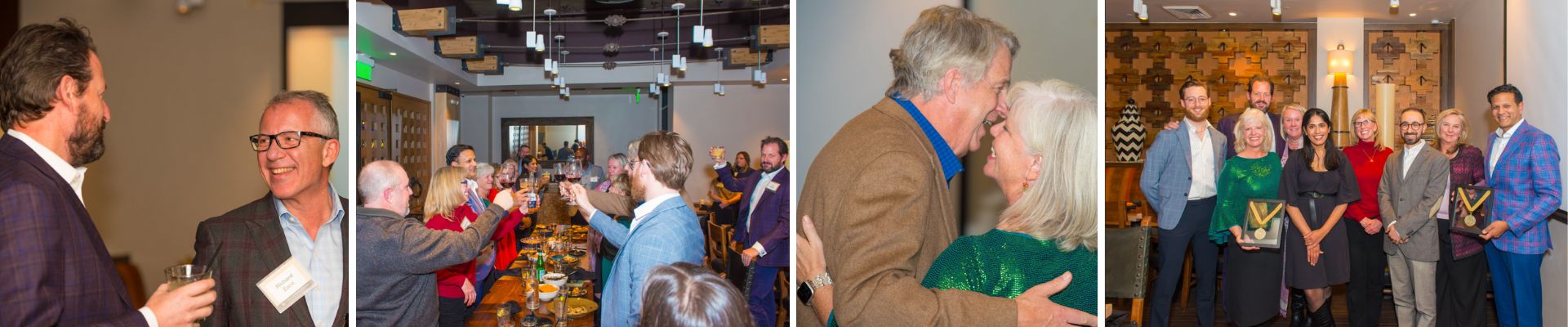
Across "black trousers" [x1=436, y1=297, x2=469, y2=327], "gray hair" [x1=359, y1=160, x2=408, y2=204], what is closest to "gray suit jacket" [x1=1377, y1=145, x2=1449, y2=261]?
"black trousers" [x1=436, y1=297, x2=469, y2=327]

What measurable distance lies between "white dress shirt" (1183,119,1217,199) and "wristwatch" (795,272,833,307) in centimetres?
298

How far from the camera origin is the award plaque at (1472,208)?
4.61 metres

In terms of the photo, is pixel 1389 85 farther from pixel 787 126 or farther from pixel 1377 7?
pixel 787 126

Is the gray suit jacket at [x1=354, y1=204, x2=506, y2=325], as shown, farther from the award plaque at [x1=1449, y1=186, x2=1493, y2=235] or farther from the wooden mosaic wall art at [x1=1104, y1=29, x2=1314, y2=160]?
the wooden mosaic wall art at [x1=1104, y1=29, x2=1314, y2=160]

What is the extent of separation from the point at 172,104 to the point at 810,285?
2438 millimetres

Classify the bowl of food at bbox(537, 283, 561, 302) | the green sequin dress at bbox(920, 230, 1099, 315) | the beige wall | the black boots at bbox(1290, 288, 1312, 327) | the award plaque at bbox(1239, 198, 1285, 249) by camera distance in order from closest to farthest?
the green sequin dress at bbox(920, 230, 1099, 315) < the bowl of food at bbox(537, 283, 561, 302) < the beige wall < the award plaque at bbox(1239, 198, 1285, 249) < the black boots at bbox(1290, 288, 1312, 327)

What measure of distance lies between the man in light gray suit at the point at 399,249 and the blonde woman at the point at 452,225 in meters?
0.05

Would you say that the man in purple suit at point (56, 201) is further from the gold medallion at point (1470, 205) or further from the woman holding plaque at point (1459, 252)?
the woman holding plaque at point (1459, 252)

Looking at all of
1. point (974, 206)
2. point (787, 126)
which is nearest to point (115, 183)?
point (787, 126)

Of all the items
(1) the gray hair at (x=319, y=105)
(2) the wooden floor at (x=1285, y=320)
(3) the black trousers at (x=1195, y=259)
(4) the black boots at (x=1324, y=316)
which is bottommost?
(2) the wooden floor at (x=1285, y=320)

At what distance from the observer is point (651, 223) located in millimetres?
2662

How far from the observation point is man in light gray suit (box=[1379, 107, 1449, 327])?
4.78 meters

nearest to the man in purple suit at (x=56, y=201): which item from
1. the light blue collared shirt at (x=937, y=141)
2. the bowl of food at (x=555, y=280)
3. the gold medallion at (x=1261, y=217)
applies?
the bowl of food at (x=555, y=280)

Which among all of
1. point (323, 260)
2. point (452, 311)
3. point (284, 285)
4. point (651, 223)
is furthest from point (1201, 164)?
point (284, 285)
